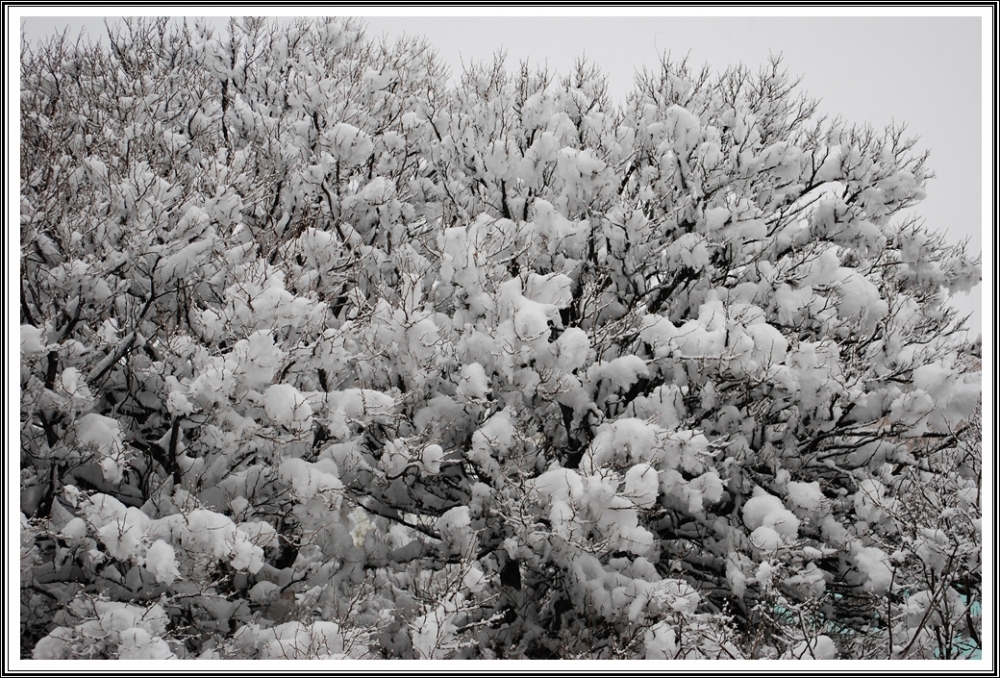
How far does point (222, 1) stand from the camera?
5.00 meters

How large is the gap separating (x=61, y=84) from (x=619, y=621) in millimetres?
8154

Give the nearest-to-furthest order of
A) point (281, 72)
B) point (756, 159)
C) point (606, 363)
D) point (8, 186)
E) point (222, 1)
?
point (8, 186)
point (222, 1)
point (606, 363)
point (756, 159)
point (281, 72)

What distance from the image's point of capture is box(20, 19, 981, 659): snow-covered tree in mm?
4555

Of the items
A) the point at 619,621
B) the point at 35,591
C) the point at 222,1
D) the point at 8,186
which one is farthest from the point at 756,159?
the point at 35,591

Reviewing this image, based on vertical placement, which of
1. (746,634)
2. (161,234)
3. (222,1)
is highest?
(222,1)

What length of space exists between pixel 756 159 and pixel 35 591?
23.4ft

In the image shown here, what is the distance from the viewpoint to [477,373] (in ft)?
16.3

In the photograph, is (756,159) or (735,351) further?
(756,159)

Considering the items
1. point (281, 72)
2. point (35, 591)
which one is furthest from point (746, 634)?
point (281, 72)

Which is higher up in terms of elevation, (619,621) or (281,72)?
(281,72)

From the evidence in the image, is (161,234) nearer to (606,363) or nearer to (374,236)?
(374,236)

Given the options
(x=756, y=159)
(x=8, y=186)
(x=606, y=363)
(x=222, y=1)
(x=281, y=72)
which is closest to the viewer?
(x=8, y=186)

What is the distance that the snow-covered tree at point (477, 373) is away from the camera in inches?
179

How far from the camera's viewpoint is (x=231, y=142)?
702 cm
